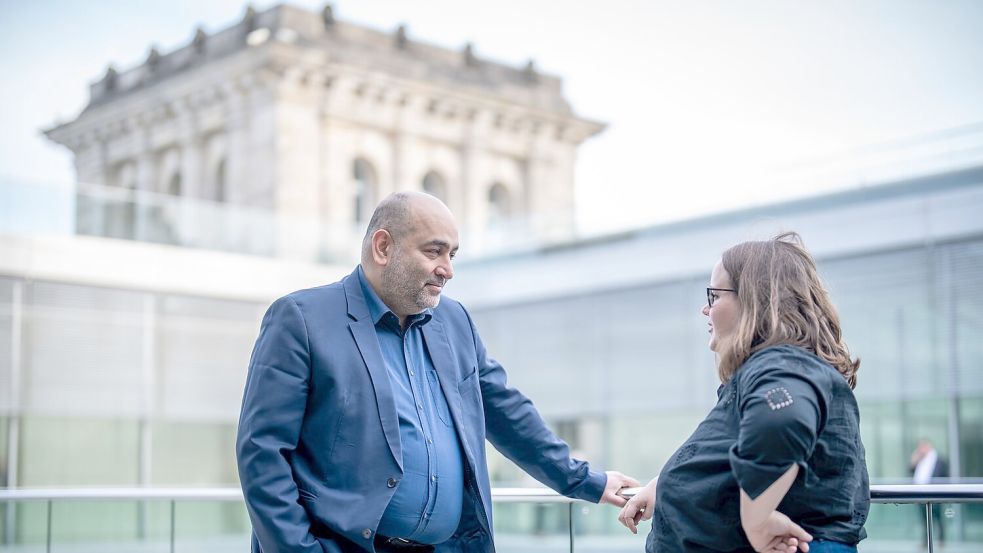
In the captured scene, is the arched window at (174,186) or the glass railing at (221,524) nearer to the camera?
the glass railing at (221,524)

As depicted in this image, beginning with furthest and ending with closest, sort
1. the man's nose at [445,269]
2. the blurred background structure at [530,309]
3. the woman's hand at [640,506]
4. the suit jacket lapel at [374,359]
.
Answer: the blurred background structure at [530,309]
the man's nose at [445,269]
the woman's hand at [640,506]
the suit jacket lapel at [374,359]

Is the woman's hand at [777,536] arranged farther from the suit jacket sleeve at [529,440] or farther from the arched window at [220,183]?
the arched window at [220,183]

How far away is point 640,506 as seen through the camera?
4031 mm

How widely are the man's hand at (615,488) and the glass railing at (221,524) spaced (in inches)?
19.7

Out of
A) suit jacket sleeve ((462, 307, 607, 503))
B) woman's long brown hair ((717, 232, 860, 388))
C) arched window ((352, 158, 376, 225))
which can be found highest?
arched window ((352, 158, 376, 225))

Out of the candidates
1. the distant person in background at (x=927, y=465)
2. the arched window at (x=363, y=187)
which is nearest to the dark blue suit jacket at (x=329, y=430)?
the distant person in background at (x=927, y=465)

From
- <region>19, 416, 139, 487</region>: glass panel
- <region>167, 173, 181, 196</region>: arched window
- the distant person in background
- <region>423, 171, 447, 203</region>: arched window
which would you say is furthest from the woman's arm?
<region>167, 173, 181, 196</region>: arched window

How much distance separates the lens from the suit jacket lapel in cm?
390

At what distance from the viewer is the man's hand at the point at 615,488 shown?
4480mm

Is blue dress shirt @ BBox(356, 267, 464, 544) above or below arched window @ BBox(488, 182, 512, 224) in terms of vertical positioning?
below

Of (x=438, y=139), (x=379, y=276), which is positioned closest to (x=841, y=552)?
(x=379, y=276)

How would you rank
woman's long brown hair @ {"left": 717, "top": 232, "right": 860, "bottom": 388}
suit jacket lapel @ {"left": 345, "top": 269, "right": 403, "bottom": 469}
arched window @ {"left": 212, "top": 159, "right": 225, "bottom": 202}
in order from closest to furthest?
woman's long brown hair @ {"left": 717, "top": 232, "right": 860, "bottom": 388}, suit jacket lapel @ {"left": 345, "top": 269, "right": 403, "bottom": 469}, arched window @ {"left": 212, "top": 159, "right": 225, "bottom": 202}

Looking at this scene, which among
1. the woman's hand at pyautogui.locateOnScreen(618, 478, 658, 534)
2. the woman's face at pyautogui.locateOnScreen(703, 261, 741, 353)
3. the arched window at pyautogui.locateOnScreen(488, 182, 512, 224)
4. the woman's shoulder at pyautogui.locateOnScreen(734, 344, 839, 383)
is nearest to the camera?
the woman's shoulder at pyautogui.locateOnScreen(734, 344, 839, 383)

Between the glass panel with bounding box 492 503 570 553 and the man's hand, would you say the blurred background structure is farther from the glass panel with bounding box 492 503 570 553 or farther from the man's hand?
the man's hand
